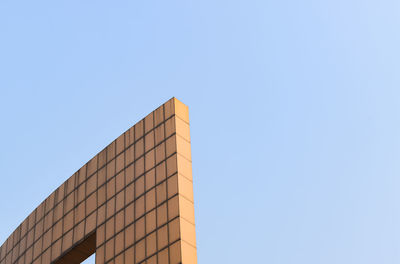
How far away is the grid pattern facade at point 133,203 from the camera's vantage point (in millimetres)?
31031

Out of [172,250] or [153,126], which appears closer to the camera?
[172,250]

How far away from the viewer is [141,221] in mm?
32625

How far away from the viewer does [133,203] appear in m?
33.7

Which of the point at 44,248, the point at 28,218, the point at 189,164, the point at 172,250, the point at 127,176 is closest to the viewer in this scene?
the point at 172,250

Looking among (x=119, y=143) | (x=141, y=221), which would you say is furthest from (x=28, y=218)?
(x=141, y=221)

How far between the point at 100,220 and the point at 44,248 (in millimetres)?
5056

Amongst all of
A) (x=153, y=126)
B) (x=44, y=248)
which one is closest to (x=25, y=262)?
(x=44, y=248)

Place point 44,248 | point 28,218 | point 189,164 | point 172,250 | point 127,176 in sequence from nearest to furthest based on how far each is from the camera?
point 172,250, point 189,164, point 127,176, point 44,248, point 28,218

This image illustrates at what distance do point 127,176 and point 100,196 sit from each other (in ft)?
6.96

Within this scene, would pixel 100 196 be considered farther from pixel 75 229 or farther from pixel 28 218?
pixel 28 218

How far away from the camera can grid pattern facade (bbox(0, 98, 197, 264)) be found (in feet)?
102

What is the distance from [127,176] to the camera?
34.8 metres

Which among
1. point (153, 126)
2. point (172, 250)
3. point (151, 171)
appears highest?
point (153, 126)

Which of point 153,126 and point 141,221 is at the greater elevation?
point 153,126
